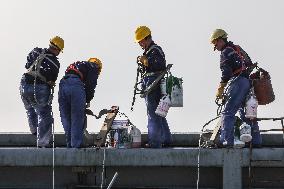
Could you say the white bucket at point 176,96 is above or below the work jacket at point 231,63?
below

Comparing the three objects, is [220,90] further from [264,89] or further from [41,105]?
[41,105]

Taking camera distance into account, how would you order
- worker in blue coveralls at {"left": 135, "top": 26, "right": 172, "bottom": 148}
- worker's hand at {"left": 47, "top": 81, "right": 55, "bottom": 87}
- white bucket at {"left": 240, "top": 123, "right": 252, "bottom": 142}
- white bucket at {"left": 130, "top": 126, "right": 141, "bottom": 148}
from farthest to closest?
worker's hand at {"left": 47, "top": 81, "right": 55, "bottom": 87}, white bucket at {"left": 130, "top": 126, "right": 141, "bottom": 148}, worker in blue coveralls at {"left": 135, "top": 26, "right": 172, "bottom": 148}, white bucket at {"left": 240, "top": 123, "right": 252, "bottom": 142}

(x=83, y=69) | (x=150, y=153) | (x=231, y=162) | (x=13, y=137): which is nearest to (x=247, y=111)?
(x=231, y=162)

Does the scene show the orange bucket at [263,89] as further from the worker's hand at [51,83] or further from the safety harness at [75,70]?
the worker's hand at [51,83]

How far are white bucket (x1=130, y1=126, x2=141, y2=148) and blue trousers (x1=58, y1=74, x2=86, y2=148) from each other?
0.82 m

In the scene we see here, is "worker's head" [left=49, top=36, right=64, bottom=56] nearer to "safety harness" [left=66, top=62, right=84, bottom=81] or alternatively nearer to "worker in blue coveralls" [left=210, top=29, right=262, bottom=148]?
"safety harness" [left=66, top=62, right=84, bottom=81]

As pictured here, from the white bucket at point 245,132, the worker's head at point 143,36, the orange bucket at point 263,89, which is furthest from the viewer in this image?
the worker's head at point 143,36

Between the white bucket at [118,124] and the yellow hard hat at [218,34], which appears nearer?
the yellow hard hat at [218,34]

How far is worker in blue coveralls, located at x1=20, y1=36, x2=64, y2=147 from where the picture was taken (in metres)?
9.37

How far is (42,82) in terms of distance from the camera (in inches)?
373

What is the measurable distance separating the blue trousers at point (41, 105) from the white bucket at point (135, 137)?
1.47m

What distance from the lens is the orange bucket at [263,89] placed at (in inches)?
347

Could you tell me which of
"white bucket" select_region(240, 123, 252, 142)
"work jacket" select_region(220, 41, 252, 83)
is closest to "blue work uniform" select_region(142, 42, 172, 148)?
"work jacket" select_region(220, 41, 252, 83)

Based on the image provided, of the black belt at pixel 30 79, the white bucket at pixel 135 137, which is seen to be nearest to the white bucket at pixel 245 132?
the white bucket at pixel 135 137
